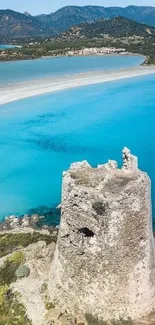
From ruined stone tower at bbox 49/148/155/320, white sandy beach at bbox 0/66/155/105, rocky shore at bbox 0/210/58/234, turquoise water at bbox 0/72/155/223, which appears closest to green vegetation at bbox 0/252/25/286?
ruined stone tower at bbox 49/148/155/320

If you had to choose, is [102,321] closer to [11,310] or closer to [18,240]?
[11,310]

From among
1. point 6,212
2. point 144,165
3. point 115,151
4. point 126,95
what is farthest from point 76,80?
point 6,212

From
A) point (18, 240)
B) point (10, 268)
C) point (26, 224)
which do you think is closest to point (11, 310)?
point (10, 268)

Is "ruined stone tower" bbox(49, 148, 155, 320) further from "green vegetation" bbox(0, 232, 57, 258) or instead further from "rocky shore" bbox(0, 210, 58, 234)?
"rocky shore" bbox(0, 210, 58, 234)

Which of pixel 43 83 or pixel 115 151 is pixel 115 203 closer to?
pixel 115 151

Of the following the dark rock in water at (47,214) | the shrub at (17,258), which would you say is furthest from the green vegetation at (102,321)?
the dark rock in water at (47,214)
